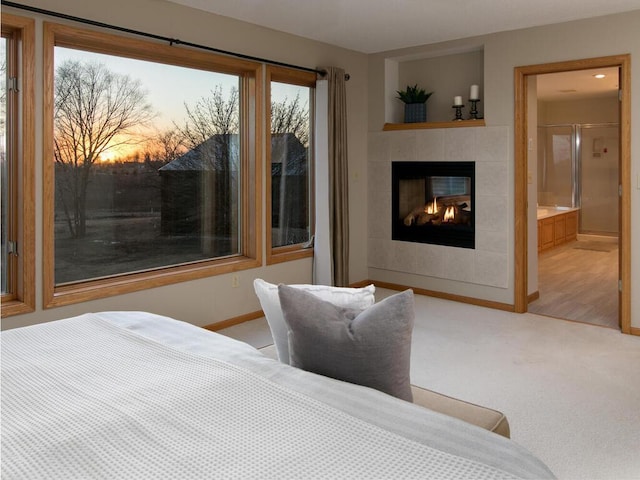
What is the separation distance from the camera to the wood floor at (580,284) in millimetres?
5168

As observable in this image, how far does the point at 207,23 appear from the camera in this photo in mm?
4445

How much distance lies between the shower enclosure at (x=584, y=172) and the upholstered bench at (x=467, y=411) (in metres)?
8.66

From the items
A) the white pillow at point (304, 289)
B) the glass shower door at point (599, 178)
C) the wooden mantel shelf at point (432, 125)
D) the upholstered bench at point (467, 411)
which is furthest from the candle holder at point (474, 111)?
the glass shower door at point (599, 178)

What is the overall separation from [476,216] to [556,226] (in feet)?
14.0

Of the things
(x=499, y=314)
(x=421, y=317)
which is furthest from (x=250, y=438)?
(x=499, y=314)

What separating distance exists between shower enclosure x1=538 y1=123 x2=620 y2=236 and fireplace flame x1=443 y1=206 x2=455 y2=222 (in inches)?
201

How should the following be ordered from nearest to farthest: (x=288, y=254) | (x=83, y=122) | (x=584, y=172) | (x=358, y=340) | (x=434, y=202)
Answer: (x=358, y=340) < (x=83, y=122) < (x=288, y=254) < (x=434, y=202) < (x=584, y=172)

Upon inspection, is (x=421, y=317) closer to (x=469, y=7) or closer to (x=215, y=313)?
(x=215, y=313)

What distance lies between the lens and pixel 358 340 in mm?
1796

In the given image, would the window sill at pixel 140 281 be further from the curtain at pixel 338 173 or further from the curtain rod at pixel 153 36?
the curtain rod at pixel 153 36

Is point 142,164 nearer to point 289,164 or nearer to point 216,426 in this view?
point 289,164

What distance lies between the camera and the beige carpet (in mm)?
2664

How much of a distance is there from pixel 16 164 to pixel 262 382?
2.66 metres

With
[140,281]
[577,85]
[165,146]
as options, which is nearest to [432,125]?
[165,146]
